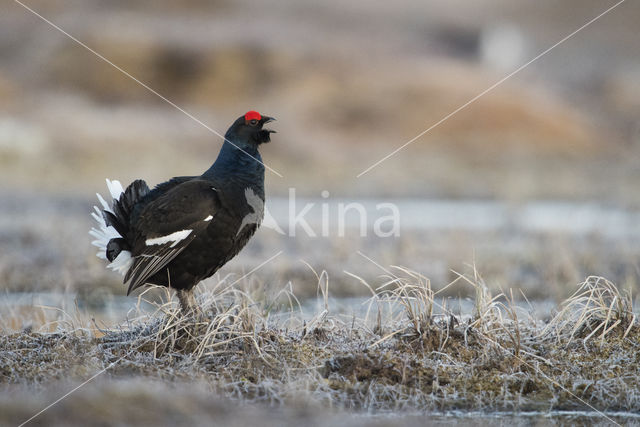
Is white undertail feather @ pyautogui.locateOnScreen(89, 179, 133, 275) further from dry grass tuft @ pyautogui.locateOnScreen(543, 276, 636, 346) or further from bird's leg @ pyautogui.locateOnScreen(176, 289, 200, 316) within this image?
dry grass tuft @ pyautogui.locateOnScreen(543, 276, 636, 346)

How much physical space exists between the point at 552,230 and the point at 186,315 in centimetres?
722

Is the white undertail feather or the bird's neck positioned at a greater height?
the bird's neck

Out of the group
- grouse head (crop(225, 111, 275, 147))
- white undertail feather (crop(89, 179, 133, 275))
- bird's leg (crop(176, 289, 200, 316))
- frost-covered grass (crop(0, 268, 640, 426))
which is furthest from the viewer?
grouse head (crop(225, 111, 275, 147))

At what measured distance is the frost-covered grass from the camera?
4.14 meters

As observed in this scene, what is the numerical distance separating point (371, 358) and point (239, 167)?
178cm

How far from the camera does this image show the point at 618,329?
15.8 ft

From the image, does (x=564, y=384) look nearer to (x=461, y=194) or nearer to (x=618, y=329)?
(x=618, y=329)

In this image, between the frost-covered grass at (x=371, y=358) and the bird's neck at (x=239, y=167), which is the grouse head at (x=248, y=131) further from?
the frost-covered grass at (x=371, y=358)

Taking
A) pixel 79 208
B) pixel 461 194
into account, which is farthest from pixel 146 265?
pixel 461 194

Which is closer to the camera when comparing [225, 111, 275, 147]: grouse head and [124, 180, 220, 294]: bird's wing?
[124, 180, 220, 294]: bird's wing

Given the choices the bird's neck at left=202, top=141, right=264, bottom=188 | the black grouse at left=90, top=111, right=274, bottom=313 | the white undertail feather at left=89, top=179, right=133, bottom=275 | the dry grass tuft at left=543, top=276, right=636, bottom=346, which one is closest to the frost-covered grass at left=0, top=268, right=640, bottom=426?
the dry grass tuft at left=543, top=276, right=636, bottom=346

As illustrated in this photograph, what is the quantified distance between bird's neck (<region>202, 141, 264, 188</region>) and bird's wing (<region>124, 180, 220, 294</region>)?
317 mm

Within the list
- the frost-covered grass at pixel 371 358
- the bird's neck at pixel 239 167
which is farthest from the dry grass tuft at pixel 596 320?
the bird's neck at pixel 239 167

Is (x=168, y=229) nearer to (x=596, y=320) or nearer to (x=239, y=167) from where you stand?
(x=239, y=167)
